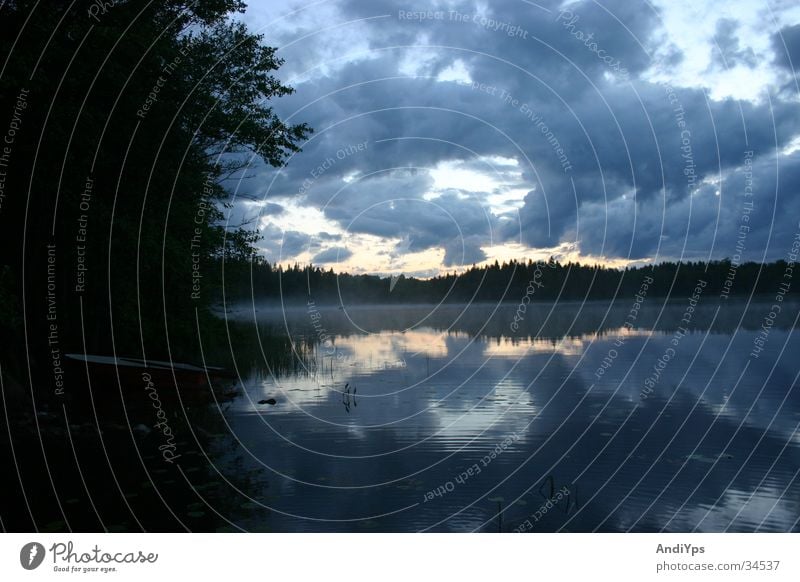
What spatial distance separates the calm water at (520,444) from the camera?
613 inches

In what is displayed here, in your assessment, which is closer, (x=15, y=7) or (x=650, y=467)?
(x=650, y=467)

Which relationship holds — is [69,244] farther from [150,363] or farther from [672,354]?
[672,354]

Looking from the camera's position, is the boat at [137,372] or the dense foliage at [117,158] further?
the boat at [137,372]

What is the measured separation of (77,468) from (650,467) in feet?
49.4

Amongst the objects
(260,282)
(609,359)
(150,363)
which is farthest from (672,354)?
(260,282)

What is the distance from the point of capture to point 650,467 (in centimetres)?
1878
